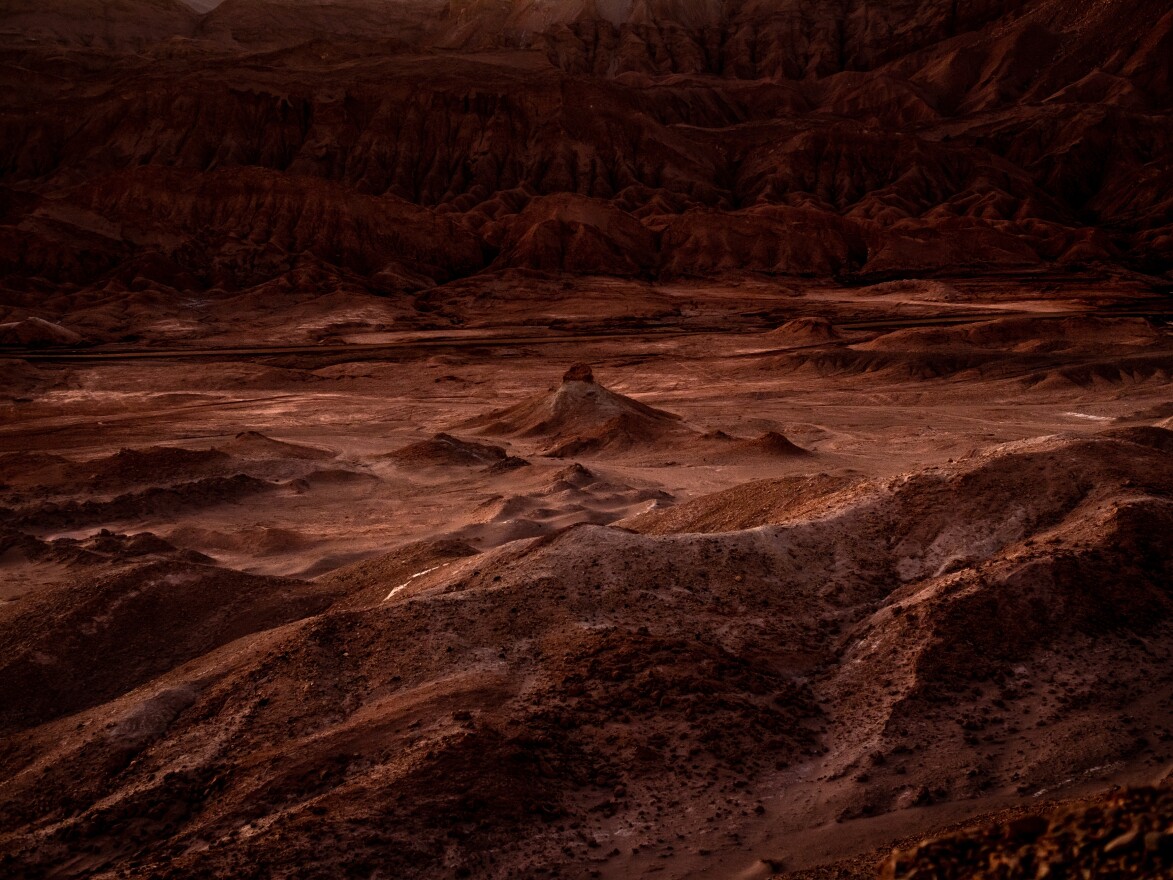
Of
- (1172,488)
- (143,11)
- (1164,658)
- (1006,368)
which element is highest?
(143,11)

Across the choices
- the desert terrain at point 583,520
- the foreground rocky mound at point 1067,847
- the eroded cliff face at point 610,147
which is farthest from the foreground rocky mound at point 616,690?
the eroded cliff face at point 610,147

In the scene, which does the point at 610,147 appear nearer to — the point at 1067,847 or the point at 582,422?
the point at 582,422

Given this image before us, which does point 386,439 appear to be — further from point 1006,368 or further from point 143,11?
point 143,11

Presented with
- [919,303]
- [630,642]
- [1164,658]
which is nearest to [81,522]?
[630,642]

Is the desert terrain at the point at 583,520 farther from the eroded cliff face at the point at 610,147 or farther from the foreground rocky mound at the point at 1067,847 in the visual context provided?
the eroded cliff face at the point at 610,147

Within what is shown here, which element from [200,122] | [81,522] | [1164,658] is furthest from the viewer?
[200,122]

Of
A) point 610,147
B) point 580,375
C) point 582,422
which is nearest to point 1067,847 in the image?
point 582,422

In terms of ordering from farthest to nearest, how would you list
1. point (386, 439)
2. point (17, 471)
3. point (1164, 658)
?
1. point (386, 439)
2. point (17, 471)
3. point (1164, 658)
